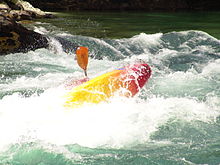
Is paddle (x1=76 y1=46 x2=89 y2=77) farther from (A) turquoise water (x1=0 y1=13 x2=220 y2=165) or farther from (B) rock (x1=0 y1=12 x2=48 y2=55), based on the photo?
(B) rock (x1=0 y1=12 x2=48 y2=55)

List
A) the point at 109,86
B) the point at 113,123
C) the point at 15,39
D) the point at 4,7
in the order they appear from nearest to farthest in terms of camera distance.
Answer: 1. the point at 113,123
2. the point at 109,86
3. the point at 15,39
4. the point at 4,7

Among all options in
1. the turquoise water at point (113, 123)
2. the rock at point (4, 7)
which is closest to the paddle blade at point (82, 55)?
the turquoise water at point (113, 123)

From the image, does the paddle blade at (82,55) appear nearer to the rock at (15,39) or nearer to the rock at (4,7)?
the rock at (15,39)

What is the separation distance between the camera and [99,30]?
1284cm

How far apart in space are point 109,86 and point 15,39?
434cm

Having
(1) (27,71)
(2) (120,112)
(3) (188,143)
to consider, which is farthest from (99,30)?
(3) (188,143)

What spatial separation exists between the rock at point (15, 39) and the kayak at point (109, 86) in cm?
397

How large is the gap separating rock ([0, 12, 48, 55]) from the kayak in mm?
3972

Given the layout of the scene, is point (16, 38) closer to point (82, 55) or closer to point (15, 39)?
point (15, 39)

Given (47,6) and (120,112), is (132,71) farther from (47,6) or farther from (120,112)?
(47,6)

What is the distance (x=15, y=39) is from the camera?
8133mm

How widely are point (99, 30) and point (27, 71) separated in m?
6.44

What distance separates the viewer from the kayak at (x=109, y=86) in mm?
4418

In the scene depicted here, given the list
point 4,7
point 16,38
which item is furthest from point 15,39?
point 4,7
